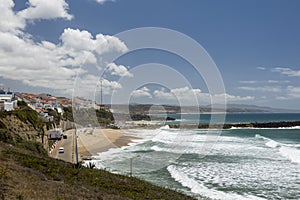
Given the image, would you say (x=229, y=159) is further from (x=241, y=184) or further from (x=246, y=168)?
(x=241, y=184)

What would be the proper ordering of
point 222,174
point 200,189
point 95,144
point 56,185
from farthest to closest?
1. point 95,144
2. point 222,174
3. point 200,189
4. point 56,185

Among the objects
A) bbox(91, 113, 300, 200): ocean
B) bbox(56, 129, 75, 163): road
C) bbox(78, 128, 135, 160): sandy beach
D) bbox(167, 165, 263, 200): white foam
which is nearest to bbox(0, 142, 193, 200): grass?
bbox(91, 113, 300, 200): ocean

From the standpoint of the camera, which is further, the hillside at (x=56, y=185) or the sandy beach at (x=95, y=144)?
the sandy beach at (x=95, y=144)

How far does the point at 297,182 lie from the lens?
57.3 ft

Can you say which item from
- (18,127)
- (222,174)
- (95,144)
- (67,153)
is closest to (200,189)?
(222,174)

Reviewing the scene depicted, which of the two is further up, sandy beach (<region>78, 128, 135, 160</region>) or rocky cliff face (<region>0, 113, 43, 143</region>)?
rocky cliff face (<region>0, 113, 43, 143</region>)

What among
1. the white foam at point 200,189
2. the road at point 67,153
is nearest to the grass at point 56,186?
the white foam at point 200,189

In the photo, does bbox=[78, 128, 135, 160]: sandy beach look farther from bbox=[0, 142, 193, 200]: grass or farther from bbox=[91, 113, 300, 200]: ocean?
bbox=[0, 142, 193, 200]: grass

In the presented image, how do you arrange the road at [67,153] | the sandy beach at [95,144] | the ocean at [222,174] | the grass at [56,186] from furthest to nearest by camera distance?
the sandy beach at [95,144]
the road at [67,153]
the ocean at [222,174]
the grass at [56,186]

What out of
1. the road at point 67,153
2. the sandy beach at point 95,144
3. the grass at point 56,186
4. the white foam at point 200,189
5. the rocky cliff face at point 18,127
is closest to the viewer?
the grass at point 56,186

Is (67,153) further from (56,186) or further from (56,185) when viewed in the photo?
(56,186)

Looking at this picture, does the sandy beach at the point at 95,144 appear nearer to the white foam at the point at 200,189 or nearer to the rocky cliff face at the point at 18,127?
the rocky cliff face at the point at 18,127

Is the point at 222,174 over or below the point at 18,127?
below

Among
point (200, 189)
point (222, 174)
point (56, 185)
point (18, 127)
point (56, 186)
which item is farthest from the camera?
point (18, 127)
